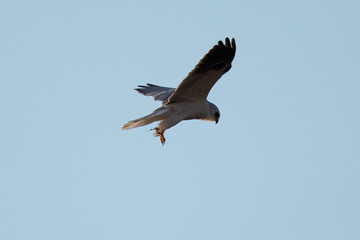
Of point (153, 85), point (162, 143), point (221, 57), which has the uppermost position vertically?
point (153, 85)

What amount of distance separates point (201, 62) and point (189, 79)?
1.20 ft

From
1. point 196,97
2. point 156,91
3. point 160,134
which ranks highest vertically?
point 156,91

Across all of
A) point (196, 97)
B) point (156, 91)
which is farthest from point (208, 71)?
point (156, 91)

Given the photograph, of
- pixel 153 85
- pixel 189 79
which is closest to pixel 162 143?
pixel 189 79

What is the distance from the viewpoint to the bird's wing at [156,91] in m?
13.1

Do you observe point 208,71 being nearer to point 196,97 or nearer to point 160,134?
point 196,97

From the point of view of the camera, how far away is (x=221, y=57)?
10891 mm

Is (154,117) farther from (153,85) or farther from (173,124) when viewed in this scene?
(153,85)

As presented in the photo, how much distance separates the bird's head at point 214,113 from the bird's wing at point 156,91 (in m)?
0.89

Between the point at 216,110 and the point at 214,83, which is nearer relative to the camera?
the point at 214,83

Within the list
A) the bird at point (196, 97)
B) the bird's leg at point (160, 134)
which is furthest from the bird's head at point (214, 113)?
the bird's leg at point (160, 134)

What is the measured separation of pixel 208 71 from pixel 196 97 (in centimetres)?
78

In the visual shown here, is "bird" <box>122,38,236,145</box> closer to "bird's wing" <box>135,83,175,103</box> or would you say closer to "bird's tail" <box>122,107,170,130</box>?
"bird's tail" <box>122,107,170,130</box>

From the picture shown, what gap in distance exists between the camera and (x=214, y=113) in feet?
40.2
